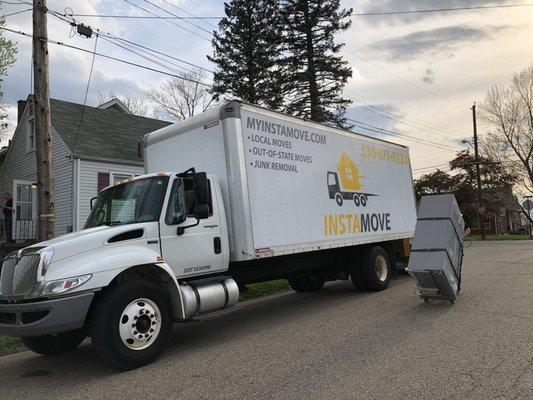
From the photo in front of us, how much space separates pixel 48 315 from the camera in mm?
5254

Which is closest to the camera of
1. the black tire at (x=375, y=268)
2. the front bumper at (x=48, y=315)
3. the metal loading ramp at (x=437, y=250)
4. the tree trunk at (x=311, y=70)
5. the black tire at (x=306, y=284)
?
the front bumper at (x=48, y=315)

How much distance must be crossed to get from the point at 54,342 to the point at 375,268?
6737 millimetres

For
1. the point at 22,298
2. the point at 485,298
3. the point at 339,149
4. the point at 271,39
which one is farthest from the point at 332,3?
the point at 22,298

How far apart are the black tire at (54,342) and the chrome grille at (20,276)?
1.03 m

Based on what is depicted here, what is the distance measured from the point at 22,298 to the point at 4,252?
15.4m

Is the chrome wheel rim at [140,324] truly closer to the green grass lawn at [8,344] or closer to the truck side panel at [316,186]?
the truck side panel at [316,186]

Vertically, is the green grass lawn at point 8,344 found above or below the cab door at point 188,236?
below

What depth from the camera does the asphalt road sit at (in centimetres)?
479

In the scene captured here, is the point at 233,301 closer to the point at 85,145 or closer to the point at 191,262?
the point at 191,262

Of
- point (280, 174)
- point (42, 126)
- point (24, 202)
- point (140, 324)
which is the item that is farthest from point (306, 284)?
point (24, 202)

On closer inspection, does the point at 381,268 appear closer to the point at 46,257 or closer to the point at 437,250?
the point at 437,250

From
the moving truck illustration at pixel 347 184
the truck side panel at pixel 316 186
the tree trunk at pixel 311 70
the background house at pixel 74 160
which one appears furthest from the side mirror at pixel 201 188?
the tree trunk at pixel 311 70

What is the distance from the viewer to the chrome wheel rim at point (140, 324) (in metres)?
5.69

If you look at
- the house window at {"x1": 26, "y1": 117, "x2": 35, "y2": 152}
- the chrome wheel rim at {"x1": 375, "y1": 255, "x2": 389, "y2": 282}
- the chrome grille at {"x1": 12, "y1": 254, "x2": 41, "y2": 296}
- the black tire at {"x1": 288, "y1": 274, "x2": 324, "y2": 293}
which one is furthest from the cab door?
the house window at {"x1": 26, "y1": 117, "x2": 35, "y2": 152}
